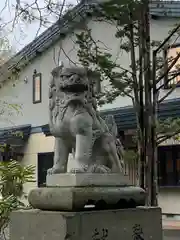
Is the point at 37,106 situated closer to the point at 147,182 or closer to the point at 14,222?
the point at 147,182

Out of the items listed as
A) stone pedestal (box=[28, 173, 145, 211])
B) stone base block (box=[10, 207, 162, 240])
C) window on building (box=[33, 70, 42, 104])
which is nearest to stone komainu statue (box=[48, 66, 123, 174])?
stone pedestal (box=[28, 173, 145, 211])

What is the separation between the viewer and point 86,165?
187 inches

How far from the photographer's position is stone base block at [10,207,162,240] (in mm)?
4223

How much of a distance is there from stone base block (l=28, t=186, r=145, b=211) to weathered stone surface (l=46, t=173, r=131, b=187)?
0.26 ft

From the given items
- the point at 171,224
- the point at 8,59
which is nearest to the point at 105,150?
the point at 171,224

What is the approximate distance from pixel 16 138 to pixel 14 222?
56.2 ft

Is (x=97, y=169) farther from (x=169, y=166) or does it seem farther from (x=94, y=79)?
(x=169, y=166)

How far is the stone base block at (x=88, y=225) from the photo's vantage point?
13.9ft

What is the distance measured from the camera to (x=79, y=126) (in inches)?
188

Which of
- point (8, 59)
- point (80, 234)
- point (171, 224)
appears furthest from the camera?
→ point (8, 59)

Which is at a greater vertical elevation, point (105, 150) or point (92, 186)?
point (105, 150)

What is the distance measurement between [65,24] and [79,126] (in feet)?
4.56

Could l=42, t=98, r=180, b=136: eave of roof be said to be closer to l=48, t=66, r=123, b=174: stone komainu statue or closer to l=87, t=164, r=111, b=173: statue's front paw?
l=48, t=66, r=123, b=174: stone komainu statue

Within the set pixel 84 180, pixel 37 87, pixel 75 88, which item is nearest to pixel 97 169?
pixel 84 180
